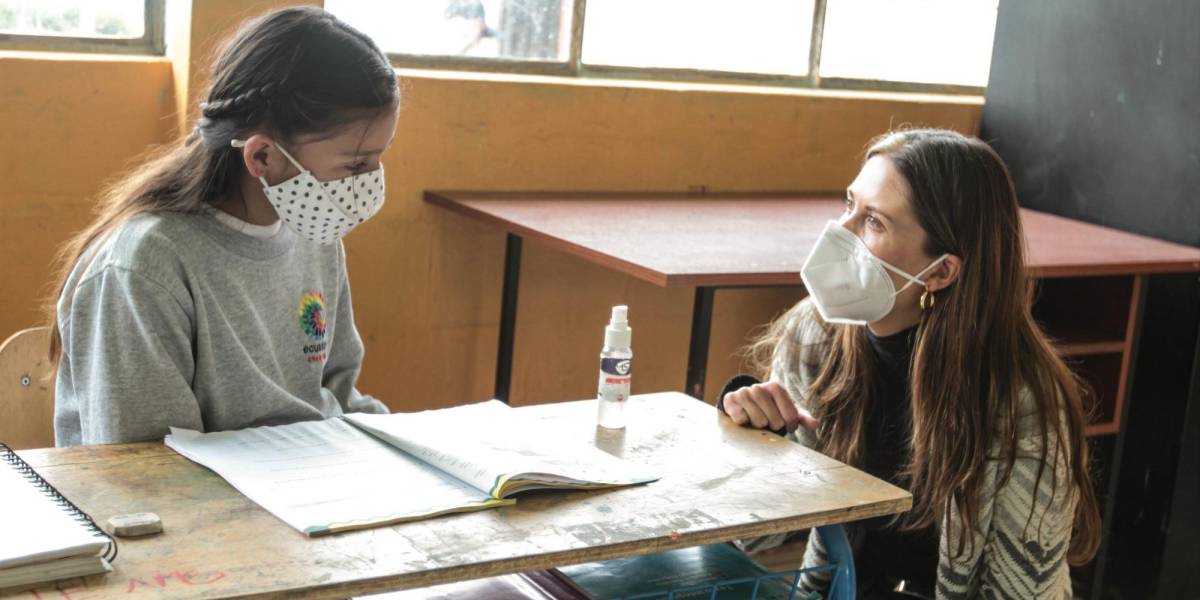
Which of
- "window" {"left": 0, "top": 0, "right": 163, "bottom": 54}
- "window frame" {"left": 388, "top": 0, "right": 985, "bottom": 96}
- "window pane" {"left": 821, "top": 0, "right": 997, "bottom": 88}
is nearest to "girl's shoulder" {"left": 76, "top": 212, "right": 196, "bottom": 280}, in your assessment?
"window" {"left": 0, "top": 0, "right": 163, "bottom": 54}

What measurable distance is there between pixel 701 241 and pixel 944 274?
3.47 ft

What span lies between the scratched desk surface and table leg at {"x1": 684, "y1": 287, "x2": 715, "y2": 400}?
3.23 feet

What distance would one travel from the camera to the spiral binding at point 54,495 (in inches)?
49.8

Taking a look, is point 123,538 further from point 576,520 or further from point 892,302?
point 892,302

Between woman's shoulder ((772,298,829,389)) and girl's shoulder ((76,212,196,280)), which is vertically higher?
girl's shoulder ((76,212,196,280))

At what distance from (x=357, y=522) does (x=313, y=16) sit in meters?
0.80

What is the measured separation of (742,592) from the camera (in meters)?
1.76

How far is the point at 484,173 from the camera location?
3416 mm

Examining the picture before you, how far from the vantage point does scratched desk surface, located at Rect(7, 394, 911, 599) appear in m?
1.24

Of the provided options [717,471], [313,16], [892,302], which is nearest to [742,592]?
[717,471]

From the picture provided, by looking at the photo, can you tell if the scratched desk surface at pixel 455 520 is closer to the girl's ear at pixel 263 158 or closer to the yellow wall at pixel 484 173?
the girl's ear at pixel 263 158

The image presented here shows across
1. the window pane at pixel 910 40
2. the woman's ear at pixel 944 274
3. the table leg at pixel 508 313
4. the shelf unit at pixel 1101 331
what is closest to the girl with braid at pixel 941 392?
the woman's ear at pixel 944 274

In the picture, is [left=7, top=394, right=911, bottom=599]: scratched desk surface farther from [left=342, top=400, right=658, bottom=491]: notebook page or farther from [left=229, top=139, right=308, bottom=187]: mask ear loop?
[left=229, top=139, right=308, bottom=187]: mask ear loop

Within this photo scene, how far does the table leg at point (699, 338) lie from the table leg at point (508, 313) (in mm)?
633
